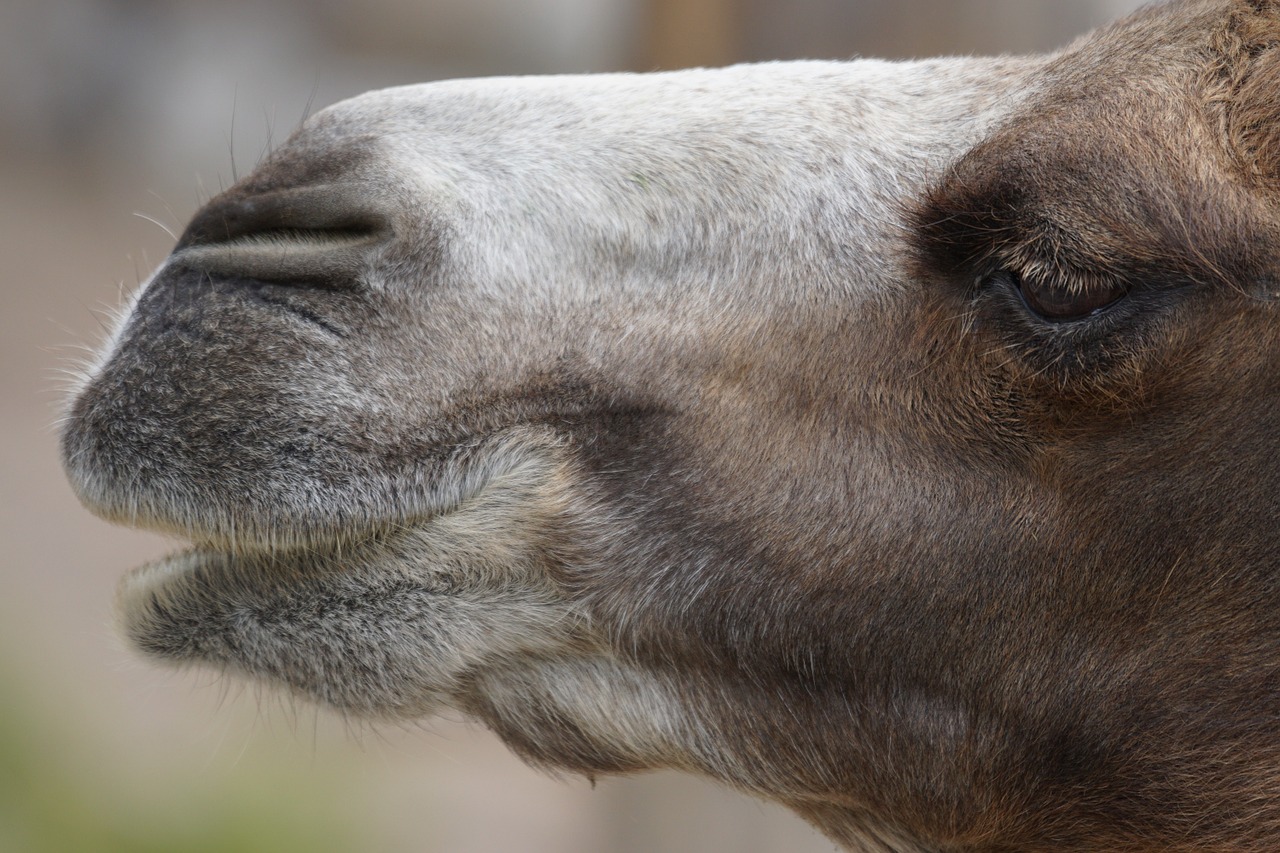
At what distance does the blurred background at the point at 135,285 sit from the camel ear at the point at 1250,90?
1.61m

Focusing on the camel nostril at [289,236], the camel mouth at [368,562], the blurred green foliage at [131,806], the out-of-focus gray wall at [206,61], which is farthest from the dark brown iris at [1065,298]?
the out-of-focus gray wall at [206,61]

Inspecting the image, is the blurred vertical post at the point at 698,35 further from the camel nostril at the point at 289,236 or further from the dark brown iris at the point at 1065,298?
the dark brown iris at the point at 1065,298

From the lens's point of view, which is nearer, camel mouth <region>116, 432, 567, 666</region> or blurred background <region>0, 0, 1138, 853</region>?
camel mouth <region>116, 432, 567, 666</region>

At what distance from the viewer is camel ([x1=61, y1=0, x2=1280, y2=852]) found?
5.84ft

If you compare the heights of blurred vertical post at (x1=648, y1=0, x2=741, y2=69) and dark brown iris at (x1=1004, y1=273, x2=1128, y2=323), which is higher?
blurred vertical post at (x1=648, y1=0, x2=741, y2=69)

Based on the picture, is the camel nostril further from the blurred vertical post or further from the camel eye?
the blurred vertical post

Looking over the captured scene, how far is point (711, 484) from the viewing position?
1904mm

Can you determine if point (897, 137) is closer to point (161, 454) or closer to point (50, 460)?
point (161, 454)

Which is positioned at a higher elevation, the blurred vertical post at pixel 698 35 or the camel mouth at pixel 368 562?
the blurred vertical post at pixel 698 35

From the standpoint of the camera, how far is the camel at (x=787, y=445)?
5.84ft

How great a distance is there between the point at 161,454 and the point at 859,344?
41.1 inches

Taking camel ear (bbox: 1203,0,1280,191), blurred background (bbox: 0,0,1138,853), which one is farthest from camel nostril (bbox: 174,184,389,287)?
camel ear (bbox: 1203,0,1280,191)

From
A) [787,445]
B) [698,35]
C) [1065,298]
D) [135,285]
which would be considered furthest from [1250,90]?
[698,35]

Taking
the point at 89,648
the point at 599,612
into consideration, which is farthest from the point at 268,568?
the point at 89,648
